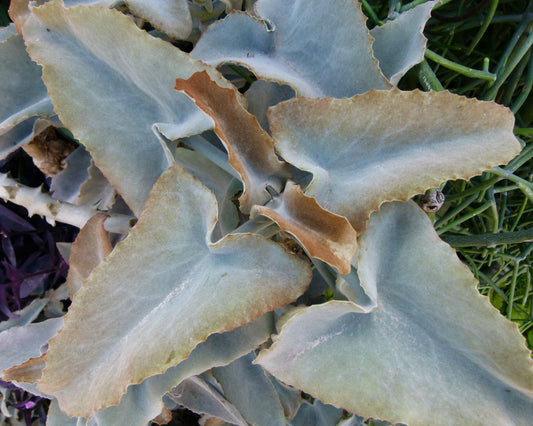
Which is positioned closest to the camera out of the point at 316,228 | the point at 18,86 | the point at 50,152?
the point at 316,228

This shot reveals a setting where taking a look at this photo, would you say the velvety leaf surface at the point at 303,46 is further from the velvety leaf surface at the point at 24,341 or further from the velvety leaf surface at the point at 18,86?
the velvety leaf surface at the point at 24,341

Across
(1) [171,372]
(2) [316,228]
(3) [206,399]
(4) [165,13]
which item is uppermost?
(4) [165,13]

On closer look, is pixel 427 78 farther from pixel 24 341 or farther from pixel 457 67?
pixel 24 341

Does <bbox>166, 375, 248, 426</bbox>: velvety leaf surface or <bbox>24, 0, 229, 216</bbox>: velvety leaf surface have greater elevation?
<bbox>24, 0, 229, 216</bbox>: velvety leaf surface

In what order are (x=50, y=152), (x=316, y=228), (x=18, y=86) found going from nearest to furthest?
(x=316, y=228)
(x=18, y=86)
(x=50, y=152)

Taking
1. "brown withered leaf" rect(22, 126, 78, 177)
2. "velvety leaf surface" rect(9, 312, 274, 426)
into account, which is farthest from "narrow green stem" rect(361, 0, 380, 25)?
"brown withered leaf" rect(22, 126, 78, 177)

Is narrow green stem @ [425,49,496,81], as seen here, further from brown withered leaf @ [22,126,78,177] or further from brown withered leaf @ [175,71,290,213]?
brown withered leaf @ [22,126,78,177]

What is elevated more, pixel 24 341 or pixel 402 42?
pixel 402 42

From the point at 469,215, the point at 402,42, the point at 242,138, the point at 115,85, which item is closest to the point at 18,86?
the point at 115,85

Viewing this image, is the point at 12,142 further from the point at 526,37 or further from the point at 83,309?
the point at 526,37
